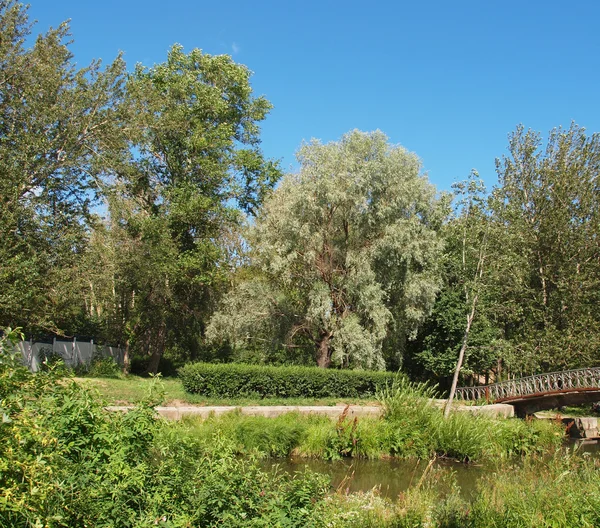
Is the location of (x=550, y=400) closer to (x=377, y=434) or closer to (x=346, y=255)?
(x=346, y=255)

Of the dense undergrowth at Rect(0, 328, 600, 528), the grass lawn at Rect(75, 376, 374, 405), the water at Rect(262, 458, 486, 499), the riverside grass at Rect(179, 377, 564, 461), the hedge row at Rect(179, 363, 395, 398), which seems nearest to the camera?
the dense undergrowth at Rect(0, 328, 600, 528)

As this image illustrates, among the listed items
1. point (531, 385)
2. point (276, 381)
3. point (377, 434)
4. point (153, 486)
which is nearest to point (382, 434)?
point (377, 434)

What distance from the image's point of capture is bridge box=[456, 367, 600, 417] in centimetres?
1995

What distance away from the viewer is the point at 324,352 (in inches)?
842

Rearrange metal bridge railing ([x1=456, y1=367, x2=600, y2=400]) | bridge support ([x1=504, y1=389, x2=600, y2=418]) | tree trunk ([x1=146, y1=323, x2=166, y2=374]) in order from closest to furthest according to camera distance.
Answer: bridge support ([x1=504, y1=389, x2=600, y2=418]), metal bridge railing ([x1=456, y1=367, x2=600, y2=400]), tree trunk ([x1=146, y1=323, x2=166, y2=374])

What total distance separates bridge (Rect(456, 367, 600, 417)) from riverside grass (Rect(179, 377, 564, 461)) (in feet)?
19.2

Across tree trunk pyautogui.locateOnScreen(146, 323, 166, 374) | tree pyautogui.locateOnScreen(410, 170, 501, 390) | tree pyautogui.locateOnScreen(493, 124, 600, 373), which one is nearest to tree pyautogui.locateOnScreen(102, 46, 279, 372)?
tree trunk pyautogui.locateOnScreen(146, 323, 166, 374)

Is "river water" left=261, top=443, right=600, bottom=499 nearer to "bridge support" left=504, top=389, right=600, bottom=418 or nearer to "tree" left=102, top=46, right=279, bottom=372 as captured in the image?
"bridge support" left=504, top=389, right=600, bottom=418

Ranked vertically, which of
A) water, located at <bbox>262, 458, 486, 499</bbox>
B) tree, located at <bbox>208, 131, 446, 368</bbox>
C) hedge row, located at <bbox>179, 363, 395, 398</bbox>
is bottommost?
water, located at <bbox>262, 458, 486, 499</bbox>

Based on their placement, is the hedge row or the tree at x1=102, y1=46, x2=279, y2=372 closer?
the hedge row

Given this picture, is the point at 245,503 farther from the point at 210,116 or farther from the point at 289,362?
the point at 210,116

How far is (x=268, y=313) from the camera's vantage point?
21.3m

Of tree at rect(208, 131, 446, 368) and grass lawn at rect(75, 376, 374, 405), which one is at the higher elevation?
tree at rect(208, 131, 446, 368)

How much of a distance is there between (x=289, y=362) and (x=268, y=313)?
3.13 metres
